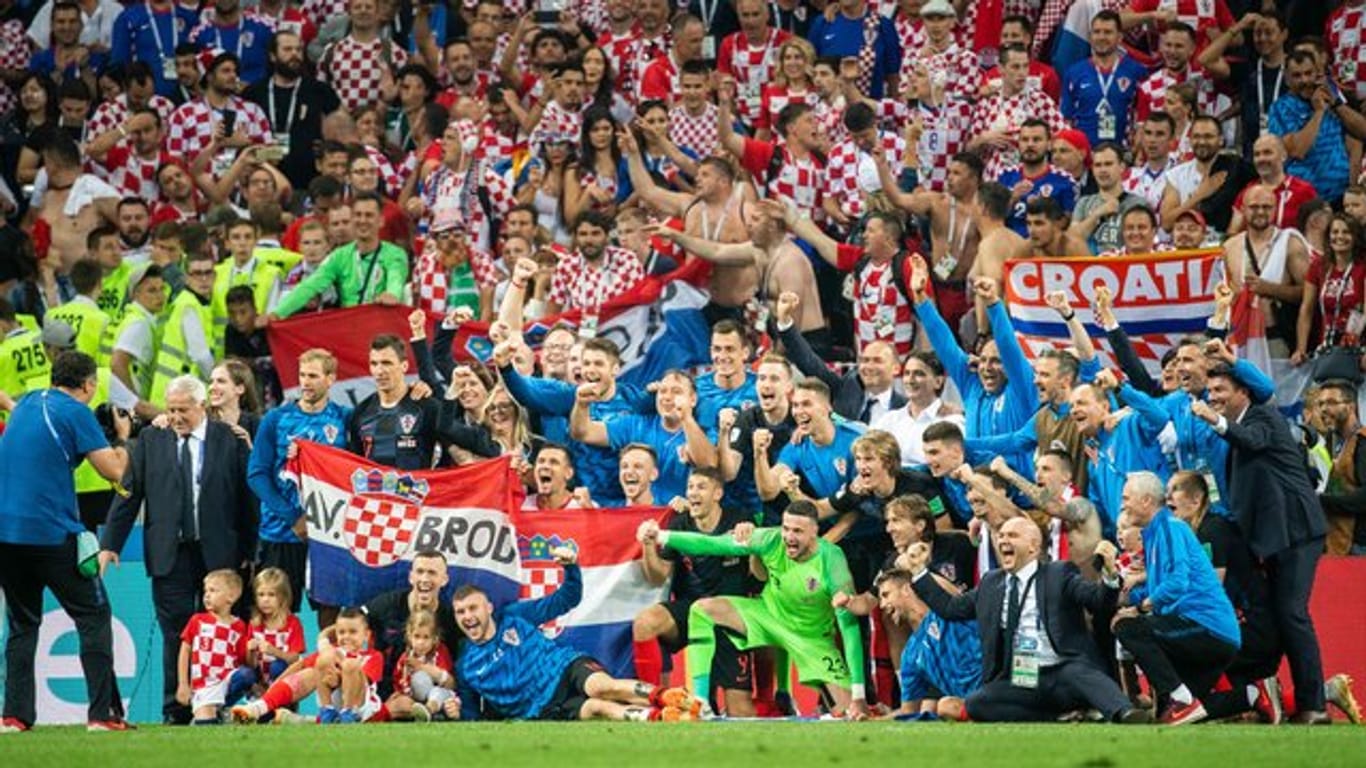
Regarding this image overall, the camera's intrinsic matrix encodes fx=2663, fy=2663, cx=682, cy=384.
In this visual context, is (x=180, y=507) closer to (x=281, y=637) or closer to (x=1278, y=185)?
(x=281, y=637)

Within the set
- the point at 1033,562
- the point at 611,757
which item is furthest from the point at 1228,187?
the point at 611,757

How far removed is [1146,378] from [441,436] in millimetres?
4850

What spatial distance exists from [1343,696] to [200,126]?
13.3 metres

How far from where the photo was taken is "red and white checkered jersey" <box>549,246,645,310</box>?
70.3 ft

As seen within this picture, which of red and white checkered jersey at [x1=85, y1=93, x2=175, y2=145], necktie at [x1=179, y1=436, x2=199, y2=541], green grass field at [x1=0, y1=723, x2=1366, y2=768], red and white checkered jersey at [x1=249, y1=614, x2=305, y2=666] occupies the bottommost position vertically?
green grass field at [x1=0, y1=723, x2=1366, y2=768]

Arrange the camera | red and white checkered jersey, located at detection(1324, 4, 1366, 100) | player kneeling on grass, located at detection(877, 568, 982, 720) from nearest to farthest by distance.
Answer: player kneeling on grass, located at detection(877, 568, 982, 720), the camera, red and white checkered jersey, located at detection(1324, 4, 1366, 100)

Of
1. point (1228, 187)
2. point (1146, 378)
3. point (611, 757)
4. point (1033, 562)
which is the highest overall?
point (1228, 187)

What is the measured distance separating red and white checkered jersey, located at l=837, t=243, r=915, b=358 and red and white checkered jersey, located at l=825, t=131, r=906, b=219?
5.38 feet

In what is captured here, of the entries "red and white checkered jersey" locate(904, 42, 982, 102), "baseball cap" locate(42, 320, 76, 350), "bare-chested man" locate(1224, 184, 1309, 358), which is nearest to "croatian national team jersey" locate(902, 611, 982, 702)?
"bare-chested man" locate(1224, 184, 1309, 358)

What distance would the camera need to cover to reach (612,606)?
17.6m

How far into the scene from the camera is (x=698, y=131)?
23.3m

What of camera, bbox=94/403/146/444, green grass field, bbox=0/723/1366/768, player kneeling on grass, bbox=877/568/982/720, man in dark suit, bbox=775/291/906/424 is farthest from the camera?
camera, bbox=94/403/146/444

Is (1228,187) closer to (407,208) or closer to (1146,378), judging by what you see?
(1146,378)

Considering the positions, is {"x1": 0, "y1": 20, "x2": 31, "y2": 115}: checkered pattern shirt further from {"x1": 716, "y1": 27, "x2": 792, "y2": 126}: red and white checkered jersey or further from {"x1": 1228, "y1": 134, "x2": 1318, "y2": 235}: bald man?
{"x1": 1228, "y1": 134, "x2": 1318, "y2": 235}: bald man
